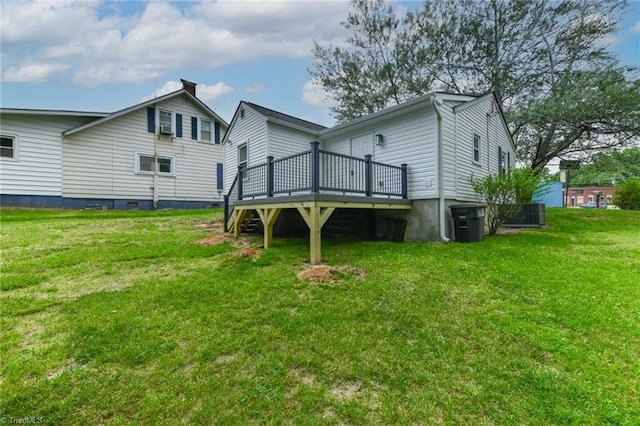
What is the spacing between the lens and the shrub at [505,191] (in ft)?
27.9

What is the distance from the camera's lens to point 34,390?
2432 millimetres

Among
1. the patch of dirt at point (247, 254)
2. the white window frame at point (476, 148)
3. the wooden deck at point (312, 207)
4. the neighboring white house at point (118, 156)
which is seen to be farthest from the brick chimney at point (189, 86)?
the white window frame at point (476, 148)

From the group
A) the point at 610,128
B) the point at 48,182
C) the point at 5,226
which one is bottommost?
the point at 5,226

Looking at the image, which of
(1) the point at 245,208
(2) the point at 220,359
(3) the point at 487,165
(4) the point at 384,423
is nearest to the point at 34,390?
(2) the point at 220,359

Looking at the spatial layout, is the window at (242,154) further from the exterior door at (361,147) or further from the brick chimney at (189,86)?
the brick chimney at (189,86)

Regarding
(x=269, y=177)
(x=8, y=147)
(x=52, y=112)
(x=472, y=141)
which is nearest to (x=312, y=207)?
(x=269, y=177)

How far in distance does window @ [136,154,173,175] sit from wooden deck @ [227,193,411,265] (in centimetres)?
859

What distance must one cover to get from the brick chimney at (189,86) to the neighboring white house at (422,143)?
684 cm

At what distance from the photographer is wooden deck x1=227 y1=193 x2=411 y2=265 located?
6.11m

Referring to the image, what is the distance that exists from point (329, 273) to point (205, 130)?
1467cm

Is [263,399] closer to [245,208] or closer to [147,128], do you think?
[245,208]

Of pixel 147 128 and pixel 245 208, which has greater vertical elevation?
pixel 147 128

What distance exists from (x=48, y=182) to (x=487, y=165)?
1718cm

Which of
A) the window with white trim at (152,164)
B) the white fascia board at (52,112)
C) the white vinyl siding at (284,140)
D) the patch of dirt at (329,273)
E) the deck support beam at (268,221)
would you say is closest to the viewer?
the patch of dirt at (329,273)
